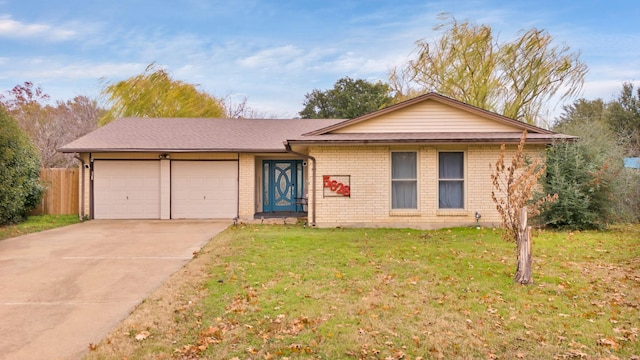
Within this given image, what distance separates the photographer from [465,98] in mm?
26266

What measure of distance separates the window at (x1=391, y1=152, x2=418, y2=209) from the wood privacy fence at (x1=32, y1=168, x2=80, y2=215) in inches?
475

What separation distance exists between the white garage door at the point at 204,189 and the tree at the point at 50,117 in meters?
14.4

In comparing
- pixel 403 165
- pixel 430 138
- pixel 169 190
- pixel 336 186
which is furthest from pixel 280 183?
pixel 430 138

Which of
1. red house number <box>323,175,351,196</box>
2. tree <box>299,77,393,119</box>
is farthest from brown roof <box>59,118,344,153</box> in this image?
tree <box>299,77,393,119</box>

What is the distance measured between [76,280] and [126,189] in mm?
9476

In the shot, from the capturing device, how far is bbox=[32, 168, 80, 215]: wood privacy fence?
53.1 feet

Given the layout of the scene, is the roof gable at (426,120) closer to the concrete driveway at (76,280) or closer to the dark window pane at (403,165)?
the dark window pane at (403,165)

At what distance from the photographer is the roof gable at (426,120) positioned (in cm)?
1261

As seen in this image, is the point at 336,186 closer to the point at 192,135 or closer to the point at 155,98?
the point at 192,135

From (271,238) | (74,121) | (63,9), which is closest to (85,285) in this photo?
(271,238)

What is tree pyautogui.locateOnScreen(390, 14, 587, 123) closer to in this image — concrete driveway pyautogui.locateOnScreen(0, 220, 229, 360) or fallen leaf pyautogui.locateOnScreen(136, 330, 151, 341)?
concrete driveway pyautogui.locateOnScreen(0, 220, 229, 360)

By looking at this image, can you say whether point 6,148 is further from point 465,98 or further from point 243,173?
point 465,98

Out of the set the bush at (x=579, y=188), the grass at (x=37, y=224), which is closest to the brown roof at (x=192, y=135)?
the grass at (x=37, y=224)

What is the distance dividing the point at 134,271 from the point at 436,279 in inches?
200
